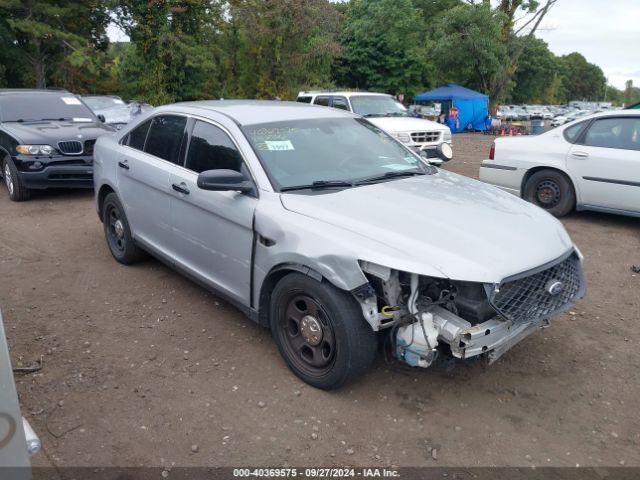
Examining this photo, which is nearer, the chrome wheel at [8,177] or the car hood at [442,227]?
the car hood at [442,227]

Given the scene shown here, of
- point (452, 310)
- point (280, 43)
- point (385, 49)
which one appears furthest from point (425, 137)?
point (385, 49)

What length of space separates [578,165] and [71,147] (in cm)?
718

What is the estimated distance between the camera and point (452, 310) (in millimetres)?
3104

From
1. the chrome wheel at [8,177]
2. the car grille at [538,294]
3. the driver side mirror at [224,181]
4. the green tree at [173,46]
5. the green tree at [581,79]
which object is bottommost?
the chrome wheel at [8,177]

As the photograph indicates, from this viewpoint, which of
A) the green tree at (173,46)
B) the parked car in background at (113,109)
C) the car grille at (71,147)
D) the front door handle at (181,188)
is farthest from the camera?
the green tree at (173,46)

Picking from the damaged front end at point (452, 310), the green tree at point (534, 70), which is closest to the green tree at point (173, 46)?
the damaged front end at point (452, 310)

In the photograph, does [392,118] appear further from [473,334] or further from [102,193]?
[473,334]

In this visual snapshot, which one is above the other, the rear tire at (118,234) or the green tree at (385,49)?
the green tree at (385,49)

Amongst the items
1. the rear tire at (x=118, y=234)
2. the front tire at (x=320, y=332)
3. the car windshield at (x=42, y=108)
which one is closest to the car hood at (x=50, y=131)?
the car windshield at (x=42, y=108)

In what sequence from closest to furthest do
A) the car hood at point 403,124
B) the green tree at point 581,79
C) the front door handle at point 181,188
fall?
the front door handle at point 181,188, the car hood at point 403,124, the green tree at point 581,79

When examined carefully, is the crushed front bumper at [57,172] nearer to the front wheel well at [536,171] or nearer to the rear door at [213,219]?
the rear door at [213,219]

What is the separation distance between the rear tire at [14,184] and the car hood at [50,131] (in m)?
0.45

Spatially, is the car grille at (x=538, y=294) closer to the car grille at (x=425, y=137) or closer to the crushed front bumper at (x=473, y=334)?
the crushed front bumper at (x=473, y=334)

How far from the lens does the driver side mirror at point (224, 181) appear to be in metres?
3.48
